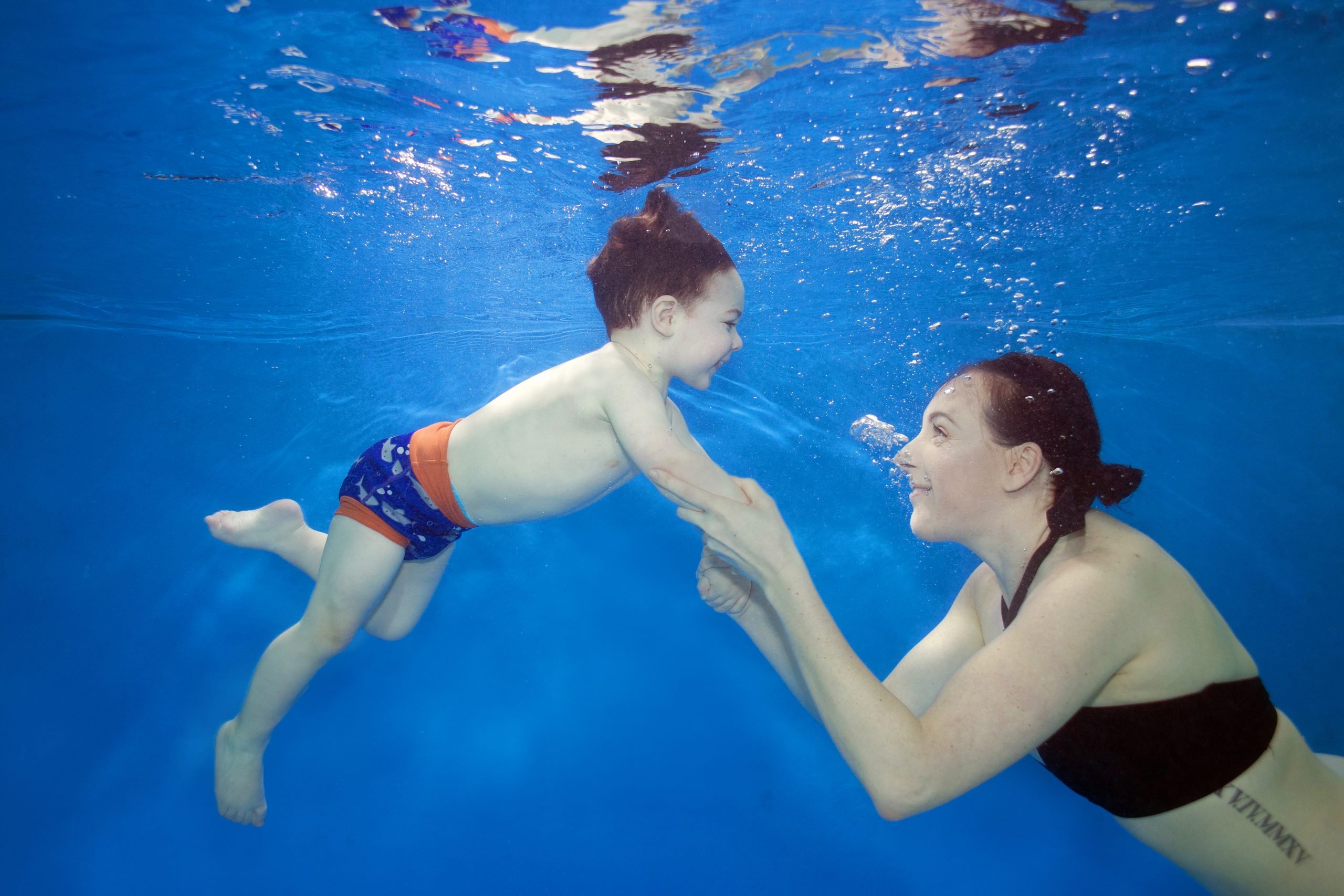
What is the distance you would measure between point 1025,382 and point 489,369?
9294mm

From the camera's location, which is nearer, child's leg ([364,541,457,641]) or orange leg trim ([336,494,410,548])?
orange leg trim ([336,494,410,548])

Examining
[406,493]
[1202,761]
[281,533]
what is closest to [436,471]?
[406,493]

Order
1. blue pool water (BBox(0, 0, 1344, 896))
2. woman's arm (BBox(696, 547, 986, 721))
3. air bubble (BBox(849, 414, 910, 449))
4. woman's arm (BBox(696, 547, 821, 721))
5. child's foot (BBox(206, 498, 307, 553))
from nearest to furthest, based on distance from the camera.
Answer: woman's arm (BBox(696, 547, 821, 721)), woman's arm (BBox(696, 547, 986, 721)), blue pool water (BBox(0, 0, 1344, 896)), child's foot (BBox(206, 498, 307, 553)), air bubble (BBox(849, 414, 910, 449))

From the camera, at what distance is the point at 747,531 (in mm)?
1952

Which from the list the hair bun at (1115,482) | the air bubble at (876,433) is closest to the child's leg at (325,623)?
the hair bun at (1115,482)

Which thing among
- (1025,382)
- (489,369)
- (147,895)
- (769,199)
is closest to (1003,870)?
(1025,382)

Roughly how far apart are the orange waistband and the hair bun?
9.98ft

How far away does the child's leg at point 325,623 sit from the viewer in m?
3.12

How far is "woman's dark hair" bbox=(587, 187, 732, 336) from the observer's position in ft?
9.73

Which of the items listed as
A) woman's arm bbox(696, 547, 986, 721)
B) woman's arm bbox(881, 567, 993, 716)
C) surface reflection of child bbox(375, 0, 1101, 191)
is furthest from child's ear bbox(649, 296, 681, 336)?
woman's arm bbox(881, 567, 993, 716)

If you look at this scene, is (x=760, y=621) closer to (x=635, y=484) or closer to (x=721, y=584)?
(x=721, y=584)

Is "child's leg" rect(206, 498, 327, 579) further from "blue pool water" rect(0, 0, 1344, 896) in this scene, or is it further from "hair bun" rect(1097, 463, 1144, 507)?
"hair bun" rect(1097, 463, 1144, 507)

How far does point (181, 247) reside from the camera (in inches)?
319

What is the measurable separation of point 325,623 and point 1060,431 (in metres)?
3.59
